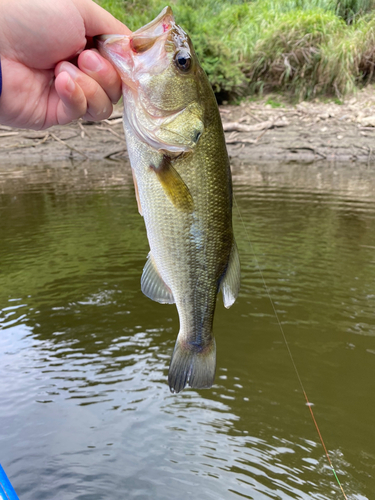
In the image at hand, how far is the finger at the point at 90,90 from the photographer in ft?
6.80

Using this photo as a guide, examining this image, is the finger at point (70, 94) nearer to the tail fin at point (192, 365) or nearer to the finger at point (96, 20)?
the finger at point (96, 20)

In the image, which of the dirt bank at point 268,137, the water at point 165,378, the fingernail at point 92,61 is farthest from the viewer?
the dirt bank at point 268,137

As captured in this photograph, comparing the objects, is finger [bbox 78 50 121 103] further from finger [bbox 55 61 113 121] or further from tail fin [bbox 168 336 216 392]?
tail fin [bbox 168 336 216 392]

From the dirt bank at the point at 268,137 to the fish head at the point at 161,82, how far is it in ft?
58.4

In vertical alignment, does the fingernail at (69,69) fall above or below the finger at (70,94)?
above

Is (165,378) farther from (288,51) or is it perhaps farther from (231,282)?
(288,51)

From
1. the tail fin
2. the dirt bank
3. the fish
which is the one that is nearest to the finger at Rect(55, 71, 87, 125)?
the fish

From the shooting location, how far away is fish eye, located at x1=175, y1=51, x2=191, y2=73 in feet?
6.25

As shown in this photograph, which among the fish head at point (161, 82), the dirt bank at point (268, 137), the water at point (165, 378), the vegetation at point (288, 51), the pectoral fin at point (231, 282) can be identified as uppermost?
the vegetation at point (288, 51)

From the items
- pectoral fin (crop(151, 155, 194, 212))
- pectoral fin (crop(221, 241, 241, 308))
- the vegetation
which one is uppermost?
the vegetation

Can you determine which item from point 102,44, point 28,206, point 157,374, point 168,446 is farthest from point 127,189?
point 102,44

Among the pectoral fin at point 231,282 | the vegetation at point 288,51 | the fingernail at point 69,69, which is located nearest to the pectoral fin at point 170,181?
the pectoral fin at point 231,282

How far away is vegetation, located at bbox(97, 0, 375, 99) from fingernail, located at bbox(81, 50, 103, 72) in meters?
20.5

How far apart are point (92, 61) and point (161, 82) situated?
1.14ft
